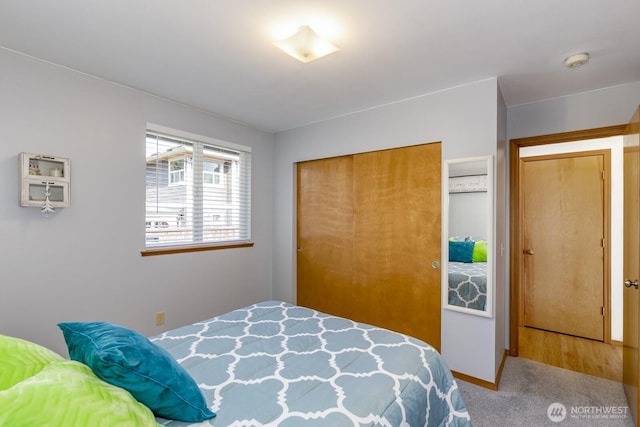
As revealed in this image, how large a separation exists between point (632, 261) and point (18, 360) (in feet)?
10.8

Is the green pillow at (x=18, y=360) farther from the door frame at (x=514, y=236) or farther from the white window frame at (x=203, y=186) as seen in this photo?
the door frame at (x=514, y=236)

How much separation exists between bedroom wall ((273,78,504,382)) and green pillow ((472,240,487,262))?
1.52 feet

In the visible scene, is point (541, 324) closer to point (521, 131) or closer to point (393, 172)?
point (521, 131)

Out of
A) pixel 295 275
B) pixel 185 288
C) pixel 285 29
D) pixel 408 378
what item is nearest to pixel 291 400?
pixel 408 378

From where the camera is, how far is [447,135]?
2.58m

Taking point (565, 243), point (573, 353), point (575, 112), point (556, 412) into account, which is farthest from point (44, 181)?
point (565, 243)

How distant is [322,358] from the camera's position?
4.93 feet

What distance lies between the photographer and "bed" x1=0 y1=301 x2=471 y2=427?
32.2 inches

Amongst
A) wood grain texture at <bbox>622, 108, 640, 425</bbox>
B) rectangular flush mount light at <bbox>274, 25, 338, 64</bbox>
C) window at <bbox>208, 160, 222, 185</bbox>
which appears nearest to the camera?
rectangular flush mount light at <bbox>274, 25, 338, 64</bbox>

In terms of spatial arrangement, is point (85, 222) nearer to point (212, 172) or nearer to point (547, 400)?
point (212, 172)

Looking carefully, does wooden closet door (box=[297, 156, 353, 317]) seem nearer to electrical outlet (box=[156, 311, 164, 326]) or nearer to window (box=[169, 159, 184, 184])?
window (box=[169, 159, 184, 184])

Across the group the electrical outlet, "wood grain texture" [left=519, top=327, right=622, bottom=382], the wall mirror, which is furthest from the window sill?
"wood grain texture" [left=519, top=327, right=622, bottom=382]

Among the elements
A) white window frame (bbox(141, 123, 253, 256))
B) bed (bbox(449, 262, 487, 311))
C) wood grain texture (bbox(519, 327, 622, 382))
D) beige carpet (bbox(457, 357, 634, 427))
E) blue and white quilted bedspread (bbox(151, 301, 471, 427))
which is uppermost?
white window frame (bbox(141, 123, 253, 256))

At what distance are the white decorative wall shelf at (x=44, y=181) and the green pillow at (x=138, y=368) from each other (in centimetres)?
145
